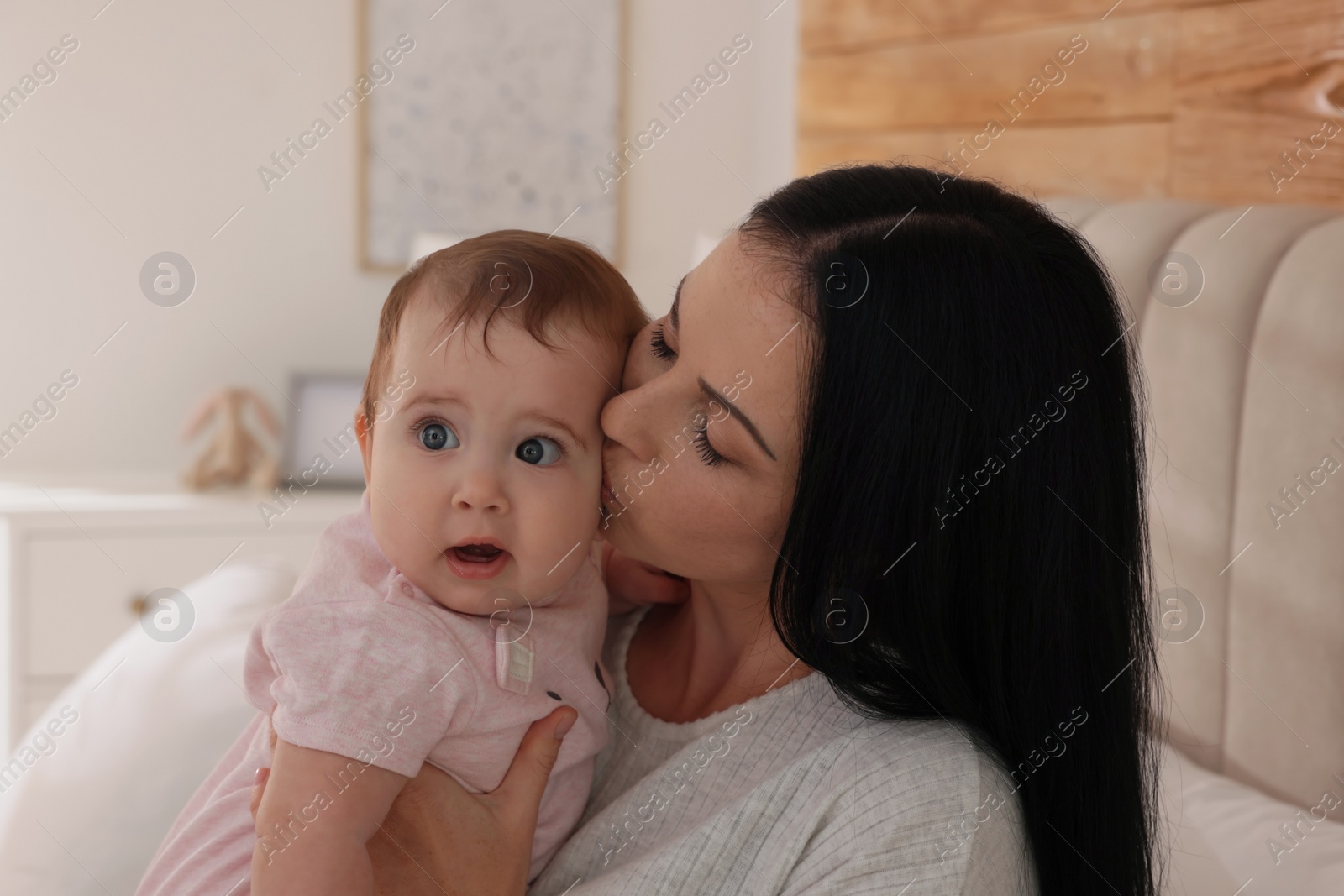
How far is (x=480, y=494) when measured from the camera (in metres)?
0.90

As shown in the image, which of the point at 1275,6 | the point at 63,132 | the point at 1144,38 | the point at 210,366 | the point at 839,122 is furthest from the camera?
the point at 210,366

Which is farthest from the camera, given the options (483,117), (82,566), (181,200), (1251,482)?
(483,117)

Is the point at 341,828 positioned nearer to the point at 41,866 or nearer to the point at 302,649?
the point at 302,649

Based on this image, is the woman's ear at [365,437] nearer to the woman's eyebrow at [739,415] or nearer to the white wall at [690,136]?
the woman's eyebrow at [739,415]

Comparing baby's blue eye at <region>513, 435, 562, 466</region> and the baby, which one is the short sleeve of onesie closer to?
the baby

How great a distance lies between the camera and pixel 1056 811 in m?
0.91

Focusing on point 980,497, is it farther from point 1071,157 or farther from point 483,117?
point 483,117

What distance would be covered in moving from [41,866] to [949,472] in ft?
3.96

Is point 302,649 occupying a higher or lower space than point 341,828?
higher

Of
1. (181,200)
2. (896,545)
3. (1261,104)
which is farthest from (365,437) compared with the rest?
(181,200)

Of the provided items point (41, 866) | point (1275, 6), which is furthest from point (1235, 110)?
point (41, 866)

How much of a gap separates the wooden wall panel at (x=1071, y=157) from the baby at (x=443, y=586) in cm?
93

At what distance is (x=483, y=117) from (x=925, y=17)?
1401 mm

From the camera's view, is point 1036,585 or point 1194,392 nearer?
point 1036,585
